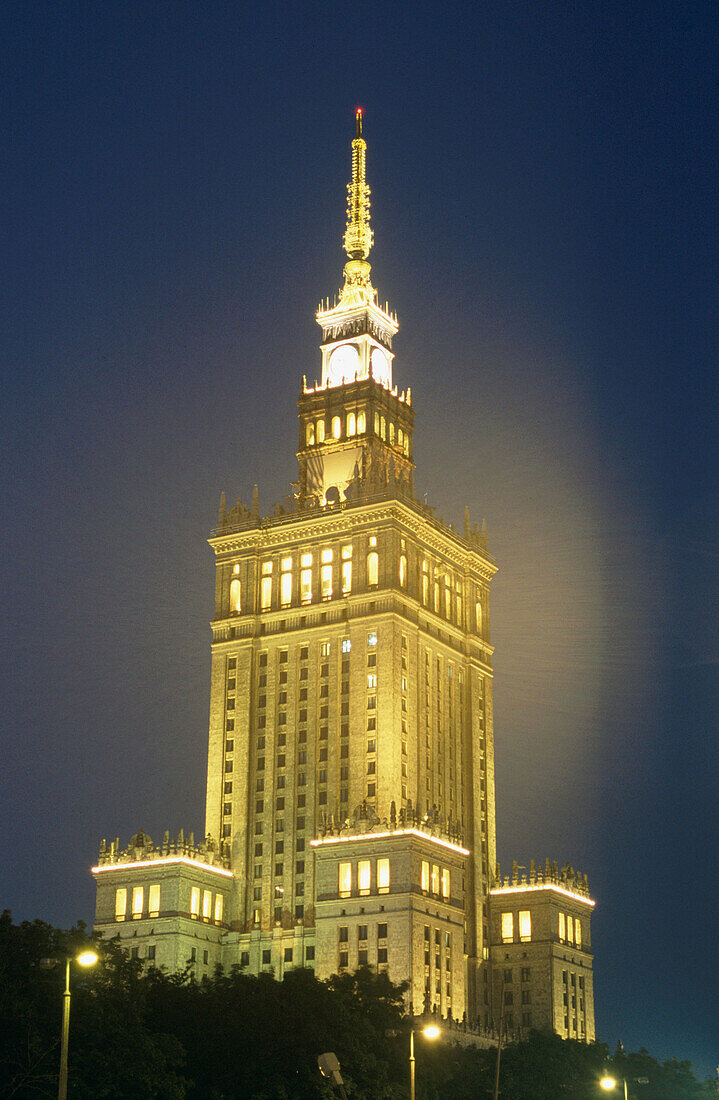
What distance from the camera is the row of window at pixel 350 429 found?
19462 centimetres

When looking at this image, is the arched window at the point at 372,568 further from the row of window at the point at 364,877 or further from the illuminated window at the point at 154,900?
the illuminated window at the point at 154,900

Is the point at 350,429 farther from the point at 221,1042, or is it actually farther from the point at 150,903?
the point at 221,1042

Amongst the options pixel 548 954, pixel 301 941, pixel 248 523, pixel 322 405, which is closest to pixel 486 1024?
pixel 548 954

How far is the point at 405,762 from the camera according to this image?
557ft

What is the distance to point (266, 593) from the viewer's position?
185 m

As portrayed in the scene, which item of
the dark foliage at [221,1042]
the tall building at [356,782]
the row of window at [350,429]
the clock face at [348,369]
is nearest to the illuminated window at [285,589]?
the tall building at [356,782]

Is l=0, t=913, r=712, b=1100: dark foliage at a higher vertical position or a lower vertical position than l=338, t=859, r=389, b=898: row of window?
lower

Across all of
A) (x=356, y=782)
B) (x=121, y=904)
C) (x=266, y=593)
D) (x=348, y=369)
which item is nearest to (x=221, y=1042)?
(x=121, y=904)

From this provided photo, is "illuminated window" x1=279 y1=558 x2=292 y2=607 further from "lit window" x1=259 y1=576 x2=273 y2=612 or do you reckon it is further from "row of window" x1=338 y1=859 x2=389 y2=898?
"row of window" x1=338 y1=859 x2=389 y2=898

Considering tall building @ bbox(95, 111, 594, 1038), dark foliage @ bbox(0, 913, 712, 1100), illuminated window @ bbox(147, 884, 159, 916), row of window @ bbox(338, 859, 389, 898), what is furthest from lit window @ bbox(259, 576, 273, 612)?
dark foliage @ bbox(0, 913, 712, 1100)

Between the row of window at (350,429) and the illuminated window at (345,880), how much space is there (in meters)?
55.0

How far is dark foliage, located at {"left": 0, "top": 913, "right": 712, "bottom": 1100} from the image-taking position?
298 ft

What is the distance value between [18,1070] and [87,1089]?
4397 millimetres

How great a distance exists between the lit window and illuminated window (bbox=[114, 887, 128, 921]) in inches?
1399
